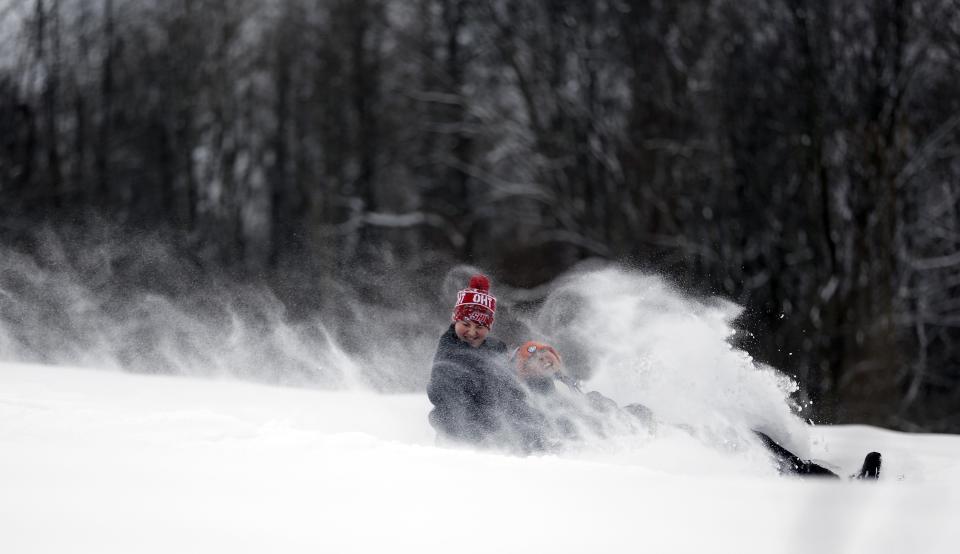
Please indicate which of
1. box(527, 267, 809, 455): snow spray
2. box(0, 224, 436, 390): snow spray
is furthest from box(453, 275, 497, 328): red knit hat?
box(0, 224, 436, 390): snow spray

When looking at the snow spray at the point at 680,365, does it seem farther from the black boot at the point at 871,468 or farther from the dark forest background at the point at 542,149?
the dark forest background at the point at 542,149

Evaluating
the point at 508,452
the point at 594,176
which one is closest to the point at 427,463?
the point at 508,452

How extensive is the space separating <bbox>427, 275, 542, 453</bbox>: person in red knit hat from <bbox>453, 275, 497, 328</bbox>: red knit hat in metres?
0.03

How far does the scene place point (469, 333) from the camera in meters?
4.66

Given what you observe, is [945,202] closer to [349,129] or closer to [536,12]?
[536,12]

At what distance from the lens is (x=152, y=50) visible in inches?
814

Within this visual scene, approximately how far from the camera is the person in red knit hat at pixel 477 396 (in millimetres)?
4301

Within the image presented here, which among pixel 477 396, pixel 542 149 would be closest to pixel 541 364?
pixel 477 396

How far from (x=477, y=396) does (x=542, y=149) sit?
36.6ft

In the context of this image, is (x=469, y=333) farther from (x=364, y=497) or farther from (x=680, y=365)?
(x=364, y=497)

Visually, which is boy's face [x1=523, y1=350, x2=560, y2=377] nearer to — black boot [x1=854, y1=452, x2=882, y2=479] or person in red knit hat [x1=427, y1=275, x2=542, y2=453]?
person in red knit hat [x1=427, y1=275, x2=542, y2=453]

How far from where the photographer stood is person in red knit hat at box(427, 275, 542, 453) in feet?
14.1

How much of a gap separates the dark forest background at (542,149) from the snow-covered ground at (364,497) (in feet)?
28.8

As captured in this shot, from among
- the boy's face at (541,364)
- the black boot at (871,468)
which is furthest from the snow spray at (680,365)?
the boy's face at (541,364)
